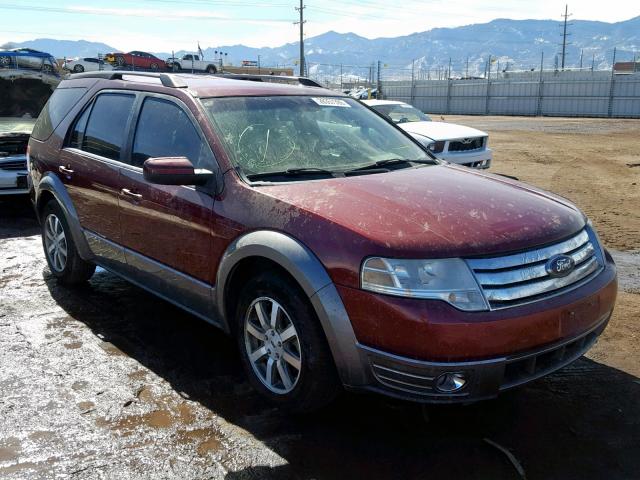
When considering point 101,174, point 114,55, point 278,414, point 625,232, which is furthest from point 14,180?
point 114,55

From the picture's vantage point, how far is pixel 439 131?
36.2ft

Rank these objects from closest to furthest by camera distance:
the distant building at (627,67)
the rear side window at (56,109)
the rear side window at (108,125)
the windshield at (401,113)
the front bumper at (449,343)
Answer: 1. the front bumper at (449,343)
2. the rear side window at (108,125)
3. the rear side window at (56,109)
4. the windshield at (401,113)
5. the distant building at (627,67)

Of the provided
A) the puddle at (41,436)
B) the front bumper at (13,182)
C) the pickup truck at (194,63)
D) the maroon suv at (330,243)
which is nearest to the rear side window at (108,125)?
the maroon suv at (330,243)

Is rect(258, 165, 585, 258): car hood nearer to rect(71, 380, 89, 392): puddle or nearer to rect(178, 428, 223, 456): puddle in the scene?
rect(178, 428, 223, 456): puddle

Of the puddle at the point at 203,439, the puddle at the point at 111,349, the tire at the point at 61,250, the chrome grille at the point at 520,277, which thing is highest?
the chrome grille at the point at 520,277

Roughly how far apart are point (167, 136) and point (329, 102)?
3.94 ft

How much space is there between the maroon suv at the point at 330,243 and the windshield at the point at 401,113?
25.7 ft

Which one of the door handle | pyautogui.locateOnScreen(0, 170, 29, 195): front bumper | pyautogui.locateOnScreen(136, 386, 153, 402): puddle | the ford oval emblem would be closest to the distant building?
pyautogui.locateOnScreen(0, 170, 29, 195): front bumper

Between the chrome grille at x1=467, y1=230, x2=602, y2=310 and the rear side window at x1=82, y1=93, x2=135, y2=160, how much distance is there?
2873mm

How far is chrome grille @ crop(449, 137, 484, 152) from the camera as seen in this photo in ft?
35.2

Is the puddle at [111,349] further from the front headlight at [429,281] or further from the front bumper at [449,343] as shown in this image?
the front headlight at [429,281]

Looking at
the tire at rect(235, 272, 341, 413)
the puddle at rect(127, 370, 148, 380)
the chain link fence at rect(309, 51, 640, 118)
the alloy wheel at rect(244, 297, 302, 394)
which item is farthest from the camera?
the chain link fence at rect(309, 51, 640, 118)

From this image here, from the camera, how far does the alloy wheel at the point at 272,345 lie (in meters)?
3.29

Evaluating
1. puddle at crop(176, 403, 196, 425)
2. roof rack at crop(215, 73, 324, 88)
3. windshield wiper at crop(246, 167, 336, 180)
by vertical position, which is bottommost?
puddle at crop(176, 403, 196, 425)
